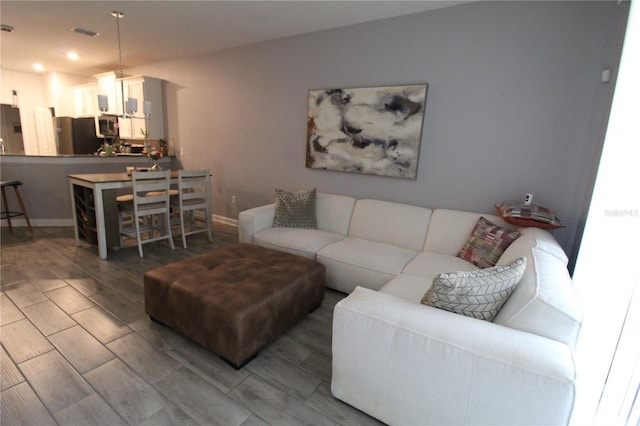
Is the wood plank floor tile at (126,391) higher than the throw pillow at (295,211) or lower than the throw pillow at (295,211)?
lower

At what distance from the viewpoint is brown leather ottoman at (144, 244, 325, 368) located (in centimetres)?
181

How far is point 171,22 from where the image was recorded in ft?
11.3

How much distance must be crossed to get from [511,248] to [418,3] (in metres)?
2.24

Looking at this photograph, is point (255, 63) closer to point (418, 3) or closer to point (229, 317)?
point (418, 3)

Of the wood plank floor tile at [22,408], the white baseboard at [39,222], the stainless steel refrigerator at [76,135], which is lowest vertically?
the wood plank floor tile at [22,408]

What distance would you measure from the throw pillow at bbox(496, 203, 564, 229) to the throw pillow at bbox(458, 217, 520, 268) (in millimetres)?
97

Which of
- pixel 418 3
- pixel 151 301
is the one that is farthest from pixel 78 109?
pixel 418 3

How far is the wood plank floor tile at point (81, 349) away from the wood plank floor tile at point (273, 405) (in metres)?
0.90

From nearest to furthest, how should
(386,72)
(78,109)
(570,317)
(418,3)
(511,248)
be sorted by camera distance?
(570,317), (511,248), (418,3), (386,72), (78,109)

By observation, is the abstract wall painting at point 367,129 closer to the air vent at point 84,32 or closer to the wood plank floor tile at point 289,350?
the wood plank floor tile at point 289,350

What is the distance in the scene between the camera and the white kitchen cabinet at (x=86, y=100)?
603 cm

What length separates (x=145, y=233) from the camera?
4.13 metres

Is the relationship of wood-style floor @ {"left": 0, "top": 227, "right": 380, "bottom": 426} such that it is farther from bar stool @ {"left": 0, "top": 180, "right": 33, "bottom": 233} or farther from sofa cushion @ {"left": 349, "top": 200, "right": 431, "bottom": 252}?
bar stool @ {"left": 0, "top": 180, "right": 33, "bottom": 233}

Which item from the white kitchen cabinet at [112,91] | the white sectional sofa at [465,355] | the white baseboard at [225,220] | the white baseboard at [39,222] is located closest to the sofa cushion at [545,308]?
the white sectional sofa at [465,355]
